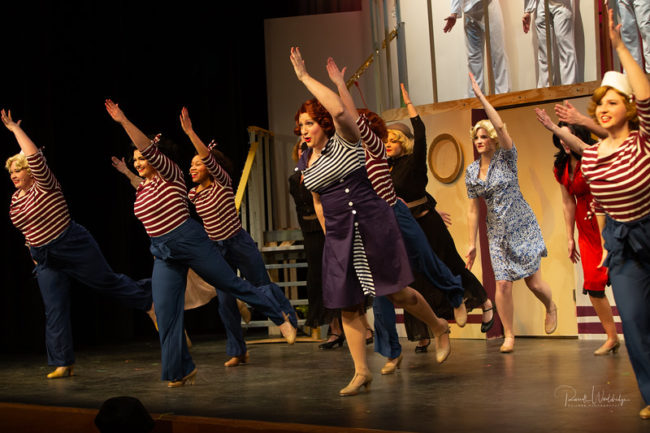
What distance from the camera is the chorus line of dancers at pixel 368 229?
302cm

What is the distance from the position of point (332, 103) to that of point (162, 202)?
53.6 inches

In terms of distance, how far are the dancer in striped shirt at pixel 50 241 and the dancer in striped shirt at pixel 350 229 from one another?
215 cm

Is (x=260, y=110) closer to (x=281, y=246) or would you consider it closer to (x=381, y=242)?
(x=281, y=246)

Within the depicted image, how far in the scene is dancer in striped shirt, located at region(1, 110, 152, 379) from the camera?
201 inches

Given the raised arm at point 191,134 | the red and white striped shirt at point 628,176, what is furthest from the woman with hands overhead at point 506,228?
the red and white striped shirt at point 628,176

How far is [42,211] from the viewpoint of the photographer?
16.8 ft

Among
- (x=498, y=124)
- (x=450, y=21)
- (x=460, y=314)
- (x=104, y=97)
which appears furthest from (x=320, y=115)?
(x=450, y=21)

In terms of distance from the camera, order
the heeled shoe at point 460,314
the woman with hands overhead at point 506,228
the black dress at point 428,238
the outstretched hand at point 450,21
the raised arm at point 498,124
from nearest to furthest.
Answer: the heeled shoe at point 460,314
the raised arm at point 498,124
the black dress at point 428,238
the woman with hands overhead at point 506,228
the outstretched hand at point 450,21

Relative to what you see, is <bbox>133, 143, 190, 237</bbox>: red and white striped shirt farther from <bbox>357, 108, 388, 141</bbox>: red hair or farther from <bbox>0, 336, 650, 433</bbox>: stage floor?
<bbox>357, 108, 388, 141</bbox>: red hair

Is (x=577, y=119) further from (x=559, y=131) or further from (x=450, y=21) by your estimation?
(x=450, y=21)

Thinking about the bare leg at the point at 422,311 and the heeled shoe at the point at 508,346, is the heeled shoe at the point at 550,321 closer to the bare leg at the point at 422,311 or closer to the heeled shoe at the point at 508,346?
the heeled shoe at the point at 508,346

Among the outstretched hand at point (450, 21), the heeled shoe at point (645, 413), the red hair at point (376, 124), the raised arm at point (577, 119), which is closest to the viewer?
the heeled shoe at point (645, 413)

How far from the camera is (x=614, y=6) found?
22.3ft

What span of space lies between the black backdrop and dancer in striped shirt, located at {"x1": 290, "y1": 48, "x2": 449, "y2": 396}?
396cm
